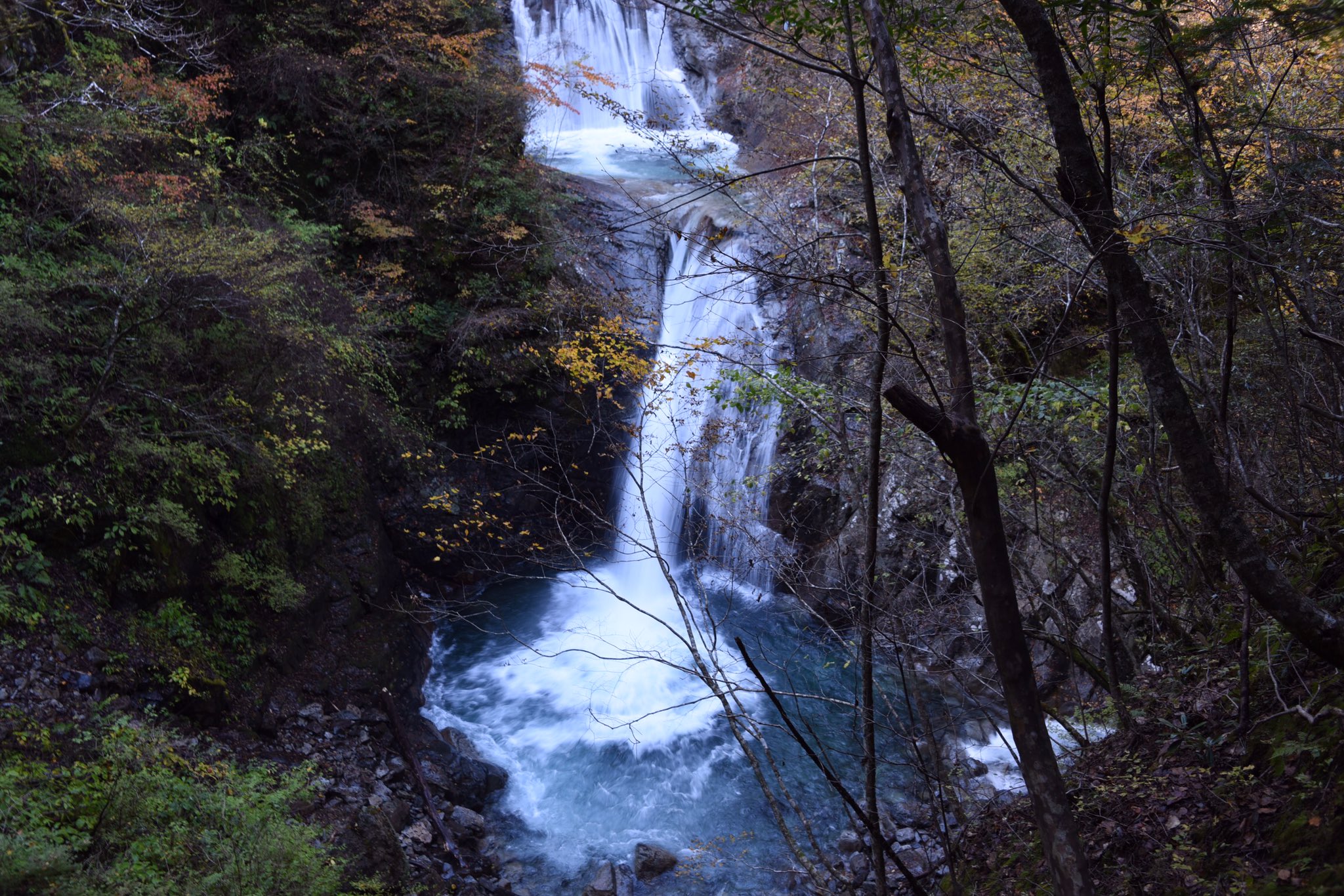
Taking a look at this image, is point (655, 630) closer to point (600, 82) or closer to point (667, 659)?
point (667, 659)

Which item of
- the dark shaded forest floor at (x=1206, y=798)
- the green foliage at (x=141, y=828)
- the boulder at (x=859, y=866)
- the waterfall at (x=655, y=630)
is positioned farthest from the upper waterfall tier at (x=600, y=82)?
the dark shaded forest floor at (x=1206, y=798)

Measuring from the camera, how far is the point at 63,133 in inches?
293

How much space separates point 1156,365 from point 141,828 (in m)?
6.04

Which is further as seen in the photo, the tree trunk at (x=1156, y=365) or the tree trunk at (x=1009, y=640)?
the tree trunk at (x=1156, y=365)

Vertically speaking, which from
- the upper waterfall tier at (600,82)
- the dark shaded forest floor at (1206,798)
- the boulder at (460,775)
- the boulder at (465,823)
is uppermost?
the upper waterfall tier at (600,82)

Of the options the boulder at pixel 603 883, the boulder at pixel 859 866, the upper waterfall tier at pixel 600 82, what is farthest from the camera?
the upper waterfall tier at pixel 600 82

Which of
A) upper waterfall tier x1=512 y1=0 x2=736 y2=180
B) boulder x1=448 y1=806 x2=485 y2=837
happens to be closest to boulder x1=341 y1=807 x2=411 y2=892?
boulder x1=448 y1=806 x2=485 y2=837

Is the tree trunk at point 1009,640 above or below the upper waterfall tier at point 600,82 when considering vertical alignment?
below

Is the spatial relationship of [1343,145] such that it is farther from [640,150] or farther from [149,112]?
[640,150]

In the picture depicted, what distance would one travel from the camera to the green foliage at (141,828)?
3742mm

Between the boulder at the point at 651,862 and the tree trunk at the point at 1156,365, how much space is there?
5.90 meters

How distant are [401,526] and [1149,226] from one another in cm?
1027

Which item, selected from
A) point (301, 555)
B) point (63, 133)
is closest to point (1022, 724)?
point (301, 555)

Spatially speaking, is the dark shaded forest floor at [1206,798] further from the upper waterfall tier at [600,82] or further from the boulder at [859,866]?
the upper waterfall tier at [600,82]
